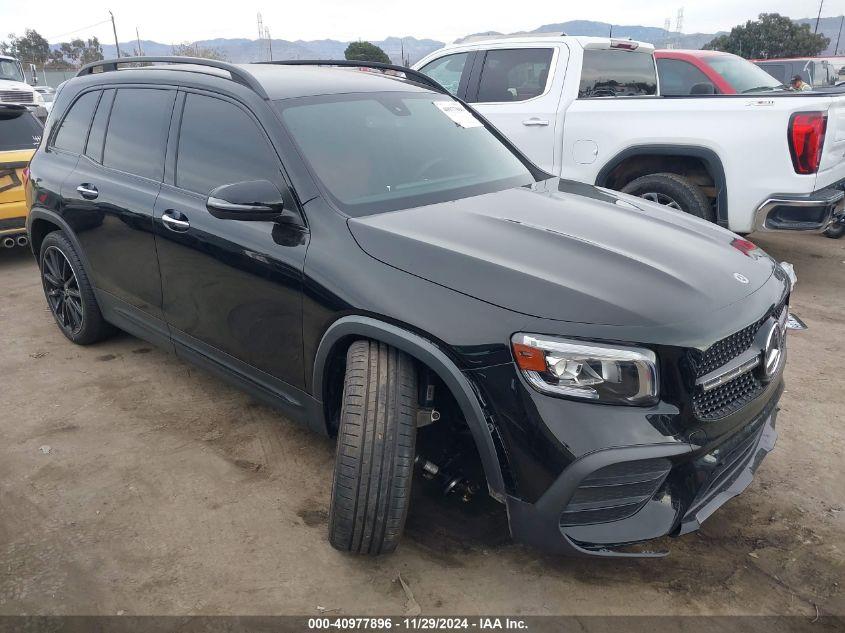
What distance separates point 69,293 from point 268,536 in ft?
8.62

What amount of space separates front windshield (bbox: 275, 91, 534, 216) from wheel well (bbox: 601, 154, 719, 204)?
2.38 m

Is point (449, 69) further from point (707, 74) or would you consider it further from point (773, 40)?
point (773, 40)

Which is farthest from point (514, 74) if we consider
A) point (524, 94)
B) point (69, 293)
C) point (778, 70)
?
point (778, 70)

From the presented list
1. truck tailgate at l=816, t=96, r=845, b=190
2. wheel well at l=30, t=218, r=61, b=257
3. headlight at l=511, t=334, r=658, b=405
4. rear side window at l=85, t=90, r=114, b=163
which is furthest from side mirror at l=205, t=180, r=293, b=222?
truck tailgate at l=816, t=96, r=845, b=190

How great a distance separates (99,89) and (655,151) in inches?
157

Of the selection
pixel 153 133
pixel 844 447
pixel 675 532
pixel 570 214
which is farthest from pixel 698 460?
pixel 153 133

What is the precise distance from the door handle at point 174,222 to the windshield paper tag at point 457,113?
55.8 inches

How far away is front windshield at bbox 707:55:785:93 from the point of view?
23.9 ft

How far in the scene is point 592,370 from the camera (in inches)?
78.7

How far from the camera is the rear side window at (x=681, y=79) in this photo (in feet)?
24.0

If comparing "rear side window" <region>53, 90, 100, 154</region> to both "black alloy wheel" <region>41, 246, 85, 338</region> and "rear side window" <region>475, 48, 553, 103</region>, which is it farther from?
"rear side window" <region>475, 48, 553, 103</region>

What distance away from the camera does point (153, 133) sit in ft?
11.2

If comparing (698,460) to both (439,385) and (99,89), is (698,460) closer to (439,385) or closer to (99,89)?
(439,385)

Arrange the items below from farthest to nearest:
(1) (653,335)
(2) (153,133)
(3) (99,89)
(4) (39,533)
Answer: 1. (3) (99,89)
2. (2) (153,133)
3. (4) (39,533)
4. (1) (653,335)
